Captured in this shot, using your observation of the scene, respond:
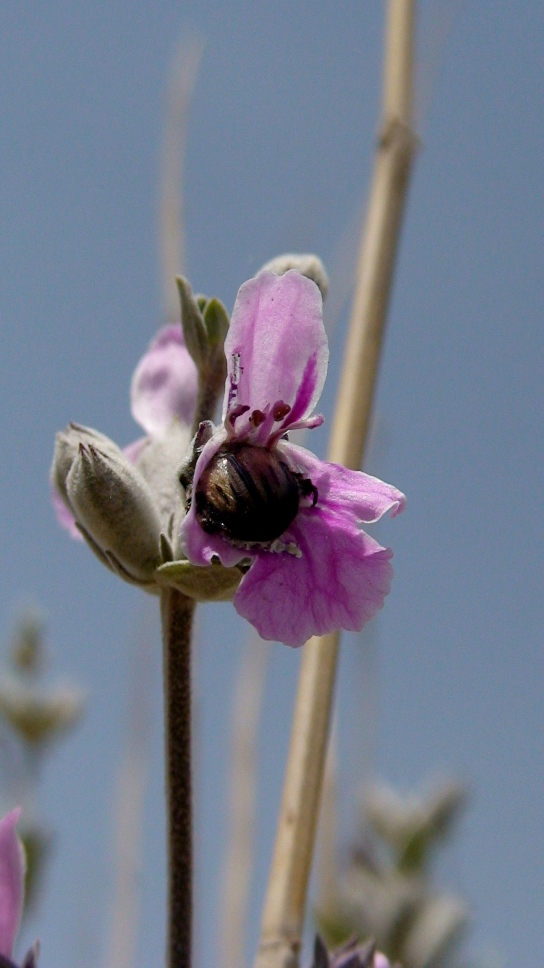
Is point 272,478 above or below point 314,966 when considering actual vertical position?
above

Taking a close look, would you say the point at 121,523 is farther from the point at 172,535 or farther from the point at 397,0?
the point at 397,0

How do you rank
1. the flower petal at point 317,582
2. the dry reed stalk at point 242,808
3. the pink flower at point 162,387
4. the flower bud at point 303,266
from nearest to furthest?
the flower petal at point 317,582 → the flower bud at point 303,266 → the pink flower at point 162,387 → the dry reed stalk at point 242,808

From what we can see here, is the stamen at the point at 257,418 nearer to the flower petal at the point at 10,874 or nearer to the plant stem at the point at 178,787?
the plant stem at the point at 178,787

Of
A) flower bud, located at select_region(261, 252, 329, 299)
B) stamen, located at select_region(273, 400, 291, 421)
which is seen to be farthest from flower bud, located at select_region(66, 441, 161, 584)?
flower bud, located at select_region(261, 252, 329, 299)

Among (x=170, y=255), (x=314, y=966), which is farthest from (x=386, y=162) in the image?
(x=314, y=966)

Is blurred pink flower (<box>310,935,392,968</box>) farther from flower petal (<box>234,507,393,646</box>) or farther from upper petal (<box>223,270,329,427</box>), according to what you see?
upper petal (<box>223,270,329,427</box>)

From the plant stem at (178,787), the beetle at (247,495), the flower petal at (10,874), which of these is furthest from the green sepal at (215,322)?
the flower petal at (10,874)
